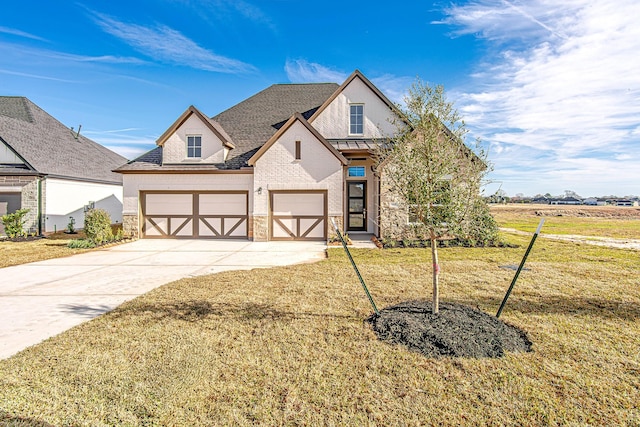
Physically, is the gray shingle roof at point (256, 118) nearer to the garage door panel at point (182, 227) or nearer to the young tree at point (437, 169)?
the garage door panel at point (182, 227)

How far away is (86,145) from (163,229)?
13.1 metres

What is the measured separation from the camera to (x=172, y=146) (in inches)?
604

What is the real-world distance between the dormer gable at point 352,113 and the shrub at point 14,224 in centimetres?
1517

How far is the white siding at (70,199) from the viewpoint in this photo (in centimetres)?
1639

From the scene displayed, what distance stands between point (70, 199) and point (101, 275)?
43.9ft

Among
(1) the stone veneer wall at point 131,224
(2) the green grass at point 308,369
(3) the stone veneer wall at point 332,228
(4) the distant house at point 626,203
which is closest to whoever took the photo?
(2) the green grass at point 308,369

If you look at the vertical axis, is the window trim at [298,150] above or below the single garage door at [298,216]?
above

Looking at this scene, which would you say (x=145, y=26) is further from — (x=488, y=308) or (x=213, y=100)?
(x=488, y=308)

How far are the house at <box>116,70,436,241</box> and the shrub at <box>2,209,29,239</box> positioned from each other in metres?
4.81

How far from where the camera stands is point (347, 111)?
1609 cm

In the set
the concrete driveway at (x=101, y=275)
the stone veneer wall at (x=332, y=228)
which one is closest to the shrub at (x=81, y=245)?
the concrete driveway at (x=101, y=275)

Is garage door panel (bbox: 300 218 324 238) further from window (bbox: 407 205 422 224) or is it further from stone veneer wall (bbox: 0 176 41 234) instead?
stone veneer wall (bbox: 0 176 41 234)

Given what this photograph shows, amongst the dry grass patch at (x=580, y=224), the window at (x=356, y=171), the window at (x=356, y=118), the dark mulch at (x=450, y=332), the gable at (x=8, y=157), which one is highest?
the window at (x=356, y=118)

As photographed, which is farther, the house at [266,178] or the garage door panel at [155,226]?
the garage door panel at [155,226]
